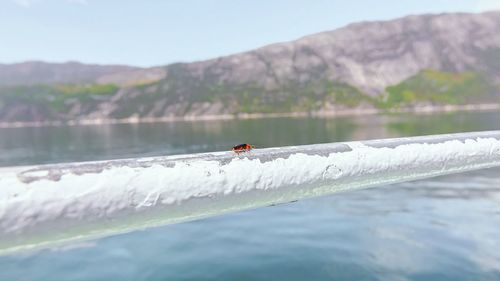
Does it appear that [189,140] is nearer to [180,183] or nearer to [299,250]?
[299,250]

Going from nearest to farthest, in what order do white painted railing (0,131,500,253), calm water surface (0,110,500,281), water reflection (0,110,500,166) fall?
white painted railing (0,131,500,253), calm water surface (0,110,500,281), water reflection (0,110,500,166)

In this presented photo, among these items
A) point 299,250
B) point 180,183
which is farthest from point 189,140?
point 180,183

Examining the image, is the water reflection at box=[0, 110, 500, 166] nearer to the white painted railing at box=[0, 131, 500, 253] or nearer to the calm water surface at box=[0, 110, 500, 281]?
the calm water surface at box=[0, 110, 500, 281]

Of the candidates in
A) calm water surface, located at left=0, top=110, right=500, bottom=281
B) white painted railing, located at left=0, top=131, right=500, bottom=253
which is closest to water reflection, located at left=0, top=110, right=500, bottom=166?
calm water surface, located at left=0, top=110, right=500, bottom=281

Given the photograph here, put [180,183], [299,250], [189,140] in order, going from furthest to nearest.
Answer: [189,140] → [299,250] → [180,183]

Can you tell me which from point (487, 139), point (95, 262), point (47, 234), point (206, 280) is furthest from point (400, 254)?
point (47, 234)

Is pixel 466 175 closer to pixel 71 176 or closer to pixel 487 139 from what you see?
pixel 487 139

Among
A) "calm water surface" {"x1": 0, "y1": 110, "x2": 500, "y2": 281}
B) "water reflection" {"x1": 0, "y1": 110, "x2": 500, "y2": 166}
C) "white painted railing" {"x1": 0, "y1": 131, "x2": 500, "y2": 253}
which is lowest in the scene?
"water reflection" {"x1": 0, "y1": 110, "x2": 500, "y2": 166}

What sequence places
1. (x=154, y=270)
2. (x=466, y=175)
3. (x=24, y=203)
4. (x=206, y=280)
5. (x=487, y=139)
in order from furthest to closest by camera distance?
1. (x=466, y=175)
2. (x=154, y=270)
3. (x=206, y=280)
4. (x=487, y=139)
5. (x=24, y=203)
